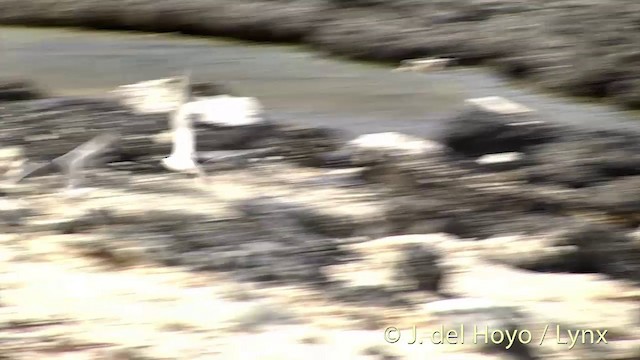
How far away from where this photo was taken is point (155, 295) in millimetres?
2211

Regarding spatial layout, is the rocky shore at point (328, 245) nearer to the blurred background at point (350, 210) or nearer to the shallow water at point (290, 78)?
the blurred background at point (350, 210)

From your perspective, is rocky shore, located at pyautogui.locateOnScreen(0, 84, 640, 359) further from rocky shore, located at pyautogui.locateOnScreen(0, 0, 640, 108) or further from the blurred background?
rocky shore, located at pyautogui.locateOnScreen(0, 0, 640, 108)

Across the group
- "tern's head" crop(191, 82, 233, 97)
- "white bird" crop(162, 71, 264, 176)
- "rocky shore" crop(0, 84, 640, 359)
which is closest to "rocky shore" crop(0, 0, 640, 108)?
"rocky shore" crop(0, 84, 640, 359)

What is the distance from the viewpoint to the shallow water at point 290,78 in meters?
3.81

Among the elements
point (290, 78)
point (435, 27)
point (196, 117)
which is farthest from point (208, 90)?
point (435, 27)

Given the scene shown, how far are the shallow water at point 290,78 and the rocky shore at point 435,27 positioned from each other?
0.17 m

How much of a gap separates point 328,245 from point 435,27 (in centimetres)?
290

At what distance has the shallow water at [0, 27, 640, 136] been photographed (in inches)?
150

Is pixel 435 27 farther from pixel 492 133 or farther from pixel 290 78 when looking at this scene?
pixel 492 133

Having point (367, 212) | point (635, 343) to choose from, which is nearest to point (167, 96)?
point (367, 212)

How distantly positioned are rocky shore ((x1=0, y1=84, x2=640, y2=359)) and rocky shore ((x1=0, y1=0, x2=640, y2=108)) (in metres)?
1.08

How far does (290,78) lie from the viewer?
4.58 m

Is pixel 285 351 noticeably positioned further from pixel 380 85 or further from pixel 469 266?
pixel 380 85

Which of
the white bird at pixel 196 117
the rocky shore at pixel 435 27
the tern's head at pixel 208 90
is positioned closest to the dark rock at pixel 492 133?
the white bird at pixel 196 117
